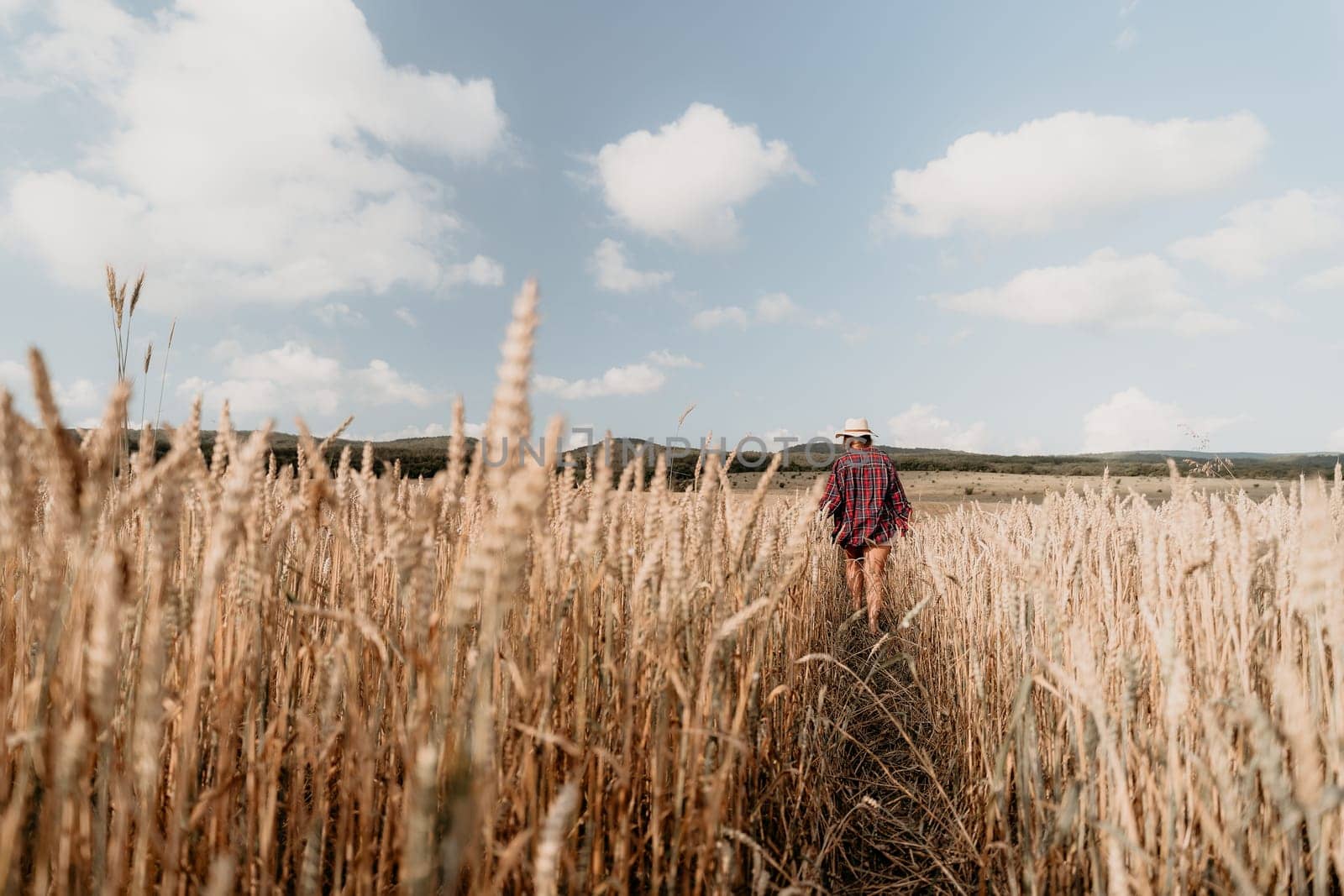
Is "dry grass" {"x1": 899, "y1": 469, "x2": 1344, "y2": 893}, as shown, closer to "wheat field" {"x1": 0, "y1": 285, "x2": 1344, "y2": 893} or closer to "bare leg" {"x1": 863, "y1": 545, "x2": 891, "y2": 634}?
"wheat field" {"x1": 0, "y1": 285, "x2": 1344, "y2": 893}

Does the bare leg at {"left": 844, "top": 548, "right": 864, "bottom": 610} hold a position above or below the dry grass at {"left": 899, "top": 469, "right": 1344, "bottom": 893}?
below

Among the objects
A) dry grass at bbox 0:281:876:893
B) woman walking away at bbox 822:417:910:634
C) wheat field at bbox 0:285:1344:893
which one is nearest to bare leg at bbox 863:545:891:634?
woman walking away at bbox 822:417:910:634

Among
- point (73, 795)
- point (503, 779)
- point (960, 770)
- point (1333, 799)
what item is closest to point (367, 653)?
point (503, 779)

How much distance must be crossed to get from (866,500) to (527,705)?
4.80 meters

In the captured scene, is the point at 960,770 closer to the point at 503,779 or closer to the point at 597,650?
the point at 597,650

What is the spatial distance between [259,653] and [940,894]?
1.79m

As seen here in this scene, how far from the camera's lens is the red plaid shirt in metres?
5.52

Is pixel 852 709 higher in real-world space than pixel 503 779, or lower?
lower

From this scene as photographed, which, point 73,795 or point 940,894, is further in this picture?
point 940,894

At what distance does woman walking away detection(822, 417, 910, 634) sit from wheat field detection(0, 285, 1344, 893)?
329cm

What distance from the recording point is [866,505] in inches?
219

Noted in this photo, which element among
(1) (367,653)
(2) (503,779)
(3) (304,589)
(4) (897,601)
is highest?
(3) (304,589)

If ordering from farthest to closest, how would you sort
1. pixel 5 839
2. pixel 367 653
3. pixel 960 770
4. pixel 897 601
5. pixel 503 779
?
1. pixel 897 601
2. pixel 960 770
3. pixel 367 653
4. pixel 503 779
5. pixel 5 839

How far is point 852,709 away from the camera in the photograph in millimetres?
3018
